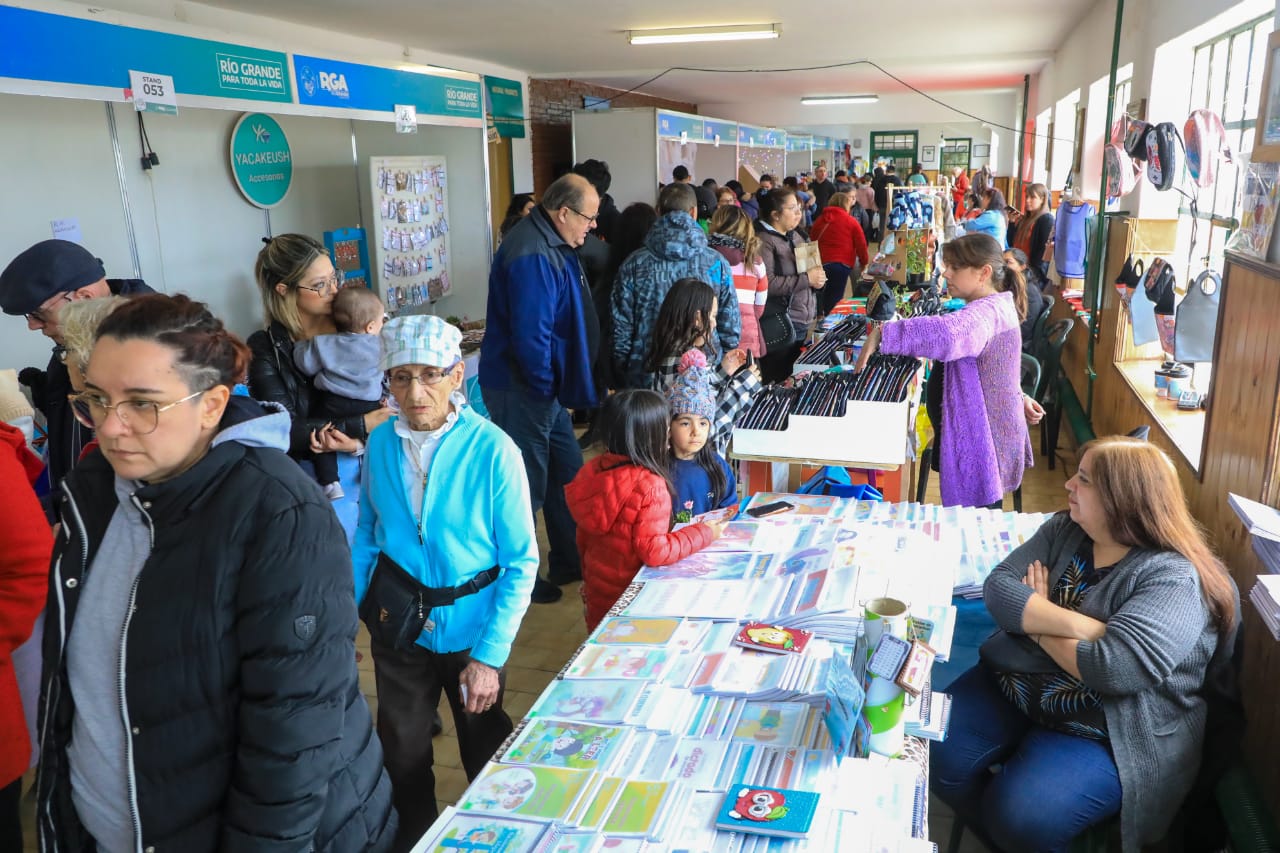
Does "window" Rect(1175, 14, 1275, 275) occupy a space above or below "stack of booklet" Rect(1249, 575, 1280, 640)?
above

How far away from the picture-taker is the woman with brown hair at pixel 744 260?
16.5 feet

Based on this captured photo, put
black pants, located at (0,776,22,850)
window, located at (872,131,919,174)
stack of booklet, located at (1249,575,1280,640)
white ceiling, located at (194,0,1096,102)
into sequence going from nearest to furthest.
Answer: stack of booklet, located at (1249,575,1280,640) < black pants, located at (0,776,22,850) < white ceiling, located at (194,0,1096,102) < window, located at (872,131,919,174)

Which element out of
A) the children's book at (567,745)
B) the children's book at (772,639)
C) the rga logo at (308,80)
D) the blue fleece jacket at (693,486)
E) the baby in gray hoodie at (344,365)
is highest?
the rga logo at (308,80)

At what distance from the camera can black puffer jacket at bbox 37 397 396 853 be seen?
123cm

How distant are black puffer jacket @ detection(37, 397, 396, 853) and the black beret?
151 centimetres

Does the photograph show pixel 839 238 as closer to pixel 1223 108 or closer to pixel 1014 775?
pixel 1223 108

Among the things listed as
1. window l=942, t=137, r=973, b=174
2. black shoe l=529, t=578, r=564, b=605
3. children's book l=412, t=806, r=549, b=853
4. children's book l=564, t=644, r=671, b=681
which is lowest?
black shoe l=529, t=578, r=564, b=605

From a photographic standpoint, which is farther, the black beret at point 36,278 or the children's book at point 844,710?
the black beret at point 36,278

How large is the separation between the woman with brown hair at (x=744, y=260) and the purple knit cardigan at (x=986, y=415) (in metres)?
1.72

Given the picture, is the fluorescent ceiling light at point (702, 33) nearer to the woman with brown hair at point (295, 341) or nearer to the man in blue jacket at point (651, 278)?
the man in blue jacket at point (651, 278)

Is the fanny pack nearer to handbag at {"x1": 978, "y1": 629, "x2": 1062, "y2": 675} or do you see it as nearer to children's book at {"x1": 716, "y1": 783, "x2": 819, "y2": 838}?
children's book at {"x1": 716, "y1": 783, "x2": 819, "y2": 838}

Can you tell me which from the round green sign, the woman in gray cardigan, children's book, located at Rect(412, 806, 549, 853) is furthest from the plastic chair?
children's book, located at Rect(412, 806, 549, 853)

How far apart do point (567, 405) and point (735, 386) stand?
2.46 ft

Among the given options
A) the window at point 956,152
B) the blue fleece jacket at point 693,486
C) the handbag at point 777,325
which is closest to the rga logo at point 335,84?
the handbag at point 777,325
